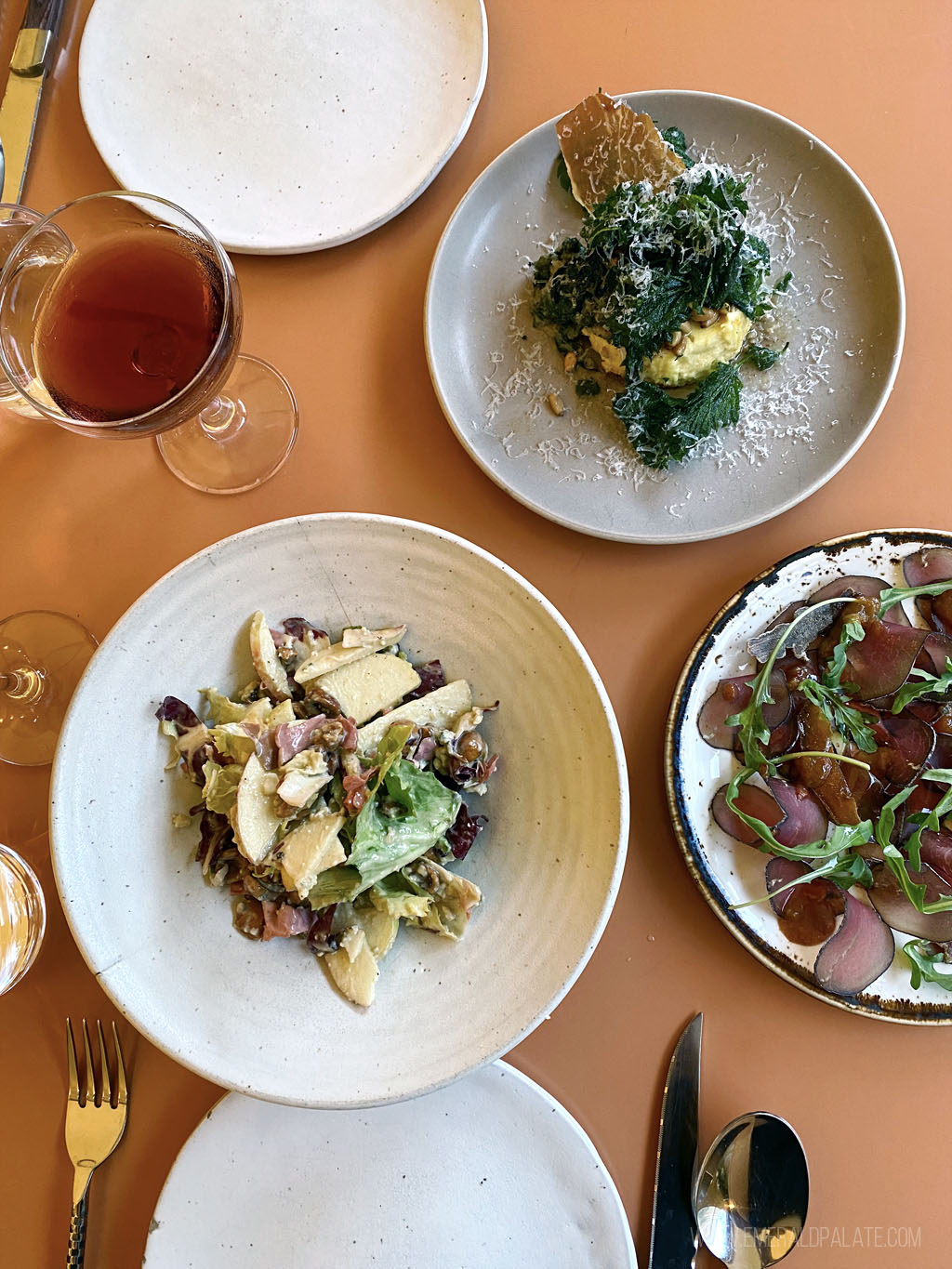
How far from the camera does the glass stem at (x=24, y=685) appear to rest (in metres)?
1.18

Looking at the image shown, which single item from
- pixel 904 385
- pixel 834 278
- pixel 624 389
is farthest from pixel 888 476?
pixel 624 389

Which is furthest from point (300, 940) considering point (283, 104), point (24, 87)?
point (24, 87)

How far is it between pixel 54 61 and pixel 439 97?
0.64m

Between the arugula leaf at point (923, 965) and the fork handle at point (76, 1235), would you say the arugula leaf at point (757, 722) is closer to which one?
the arugula leaf at point (923, 965)

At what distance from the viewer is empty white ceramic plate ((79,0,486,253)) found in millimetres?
1262

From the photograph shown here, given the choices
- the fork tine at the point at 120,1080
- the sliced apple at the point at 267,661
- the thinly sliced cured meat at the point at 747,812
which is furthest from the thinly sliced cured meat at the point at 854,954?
the fork tine at the point at 120,1080

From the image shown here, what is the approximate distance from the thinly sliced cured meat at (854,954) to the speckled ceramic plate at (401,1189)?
380 mm

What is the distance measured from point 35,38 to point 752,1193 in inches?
78.0

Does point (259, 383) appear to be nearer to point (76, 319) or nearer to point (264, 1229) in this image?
point (76, 319)

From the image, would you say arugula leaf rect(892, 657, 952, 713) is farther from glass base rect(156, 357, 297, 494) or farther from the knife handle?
the knife handle

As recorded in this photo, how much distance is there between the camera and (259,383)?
1.27 m

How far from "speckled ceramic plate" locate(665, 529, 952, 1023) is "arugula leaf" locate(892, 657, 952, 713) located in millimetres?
102

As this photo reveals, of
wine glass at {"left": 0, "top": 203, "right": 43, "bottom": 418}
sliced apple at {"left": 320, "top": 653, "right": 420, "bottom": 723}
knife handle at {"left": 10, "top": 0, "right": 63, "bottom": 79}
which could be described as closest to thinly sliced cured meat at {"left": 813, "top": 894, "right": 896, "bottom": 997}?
sliced apple at {"left": 320, "top": 653, "right": 420, "bottom": 723}

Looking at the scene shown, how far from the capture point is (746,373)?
1.23 meters
